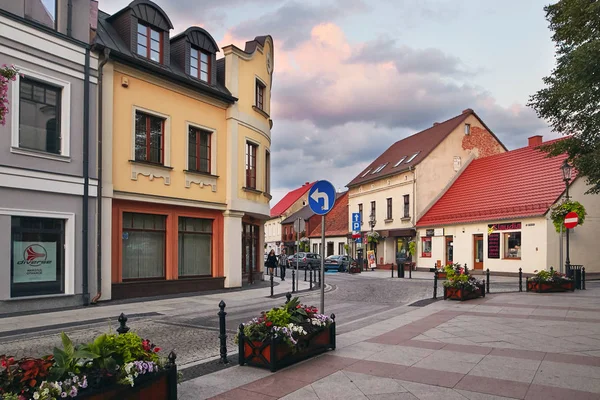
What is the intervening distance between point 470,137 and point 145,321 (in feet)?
111

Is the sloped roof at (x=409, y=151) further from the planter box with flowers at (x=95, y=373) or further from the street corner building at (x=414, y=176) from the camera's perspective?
the planter box with flowers at (x=95, y=373)

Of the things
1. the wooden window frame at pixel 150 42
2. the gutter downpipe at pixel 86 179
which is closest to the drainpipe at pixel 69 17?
the gutter downpipe at pixel 86 179

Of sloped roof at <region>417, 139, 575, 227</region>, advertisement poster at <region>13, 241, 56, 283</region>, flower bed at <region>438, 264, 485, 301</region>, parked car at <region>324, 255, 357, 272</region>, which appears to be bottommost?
parked car at <region>324, 255, 357, 272</region>

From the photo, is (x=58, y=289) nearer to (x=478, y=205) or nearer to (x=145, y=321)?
(x=145, y=321)

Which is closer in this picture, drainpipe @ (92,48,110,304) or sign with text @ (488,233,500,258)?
drainpipe @ (92,48,110,304)

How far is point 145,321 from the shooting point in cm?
1205

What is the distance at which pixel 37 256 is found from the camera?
13.8m

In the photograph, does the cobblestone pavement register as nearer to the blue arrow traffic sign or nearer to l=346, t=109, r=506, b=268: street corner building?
the blue arrow traffic sign

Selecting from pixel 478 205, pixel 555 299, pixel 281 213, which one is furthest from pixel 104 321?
pixel 281 213

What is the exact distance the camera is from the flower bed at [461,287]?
1582 cm

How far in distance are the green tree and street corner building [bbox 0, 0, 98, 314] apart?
44.9 ft

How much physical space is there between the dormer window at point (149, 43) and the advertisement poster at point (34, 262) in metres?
7.51

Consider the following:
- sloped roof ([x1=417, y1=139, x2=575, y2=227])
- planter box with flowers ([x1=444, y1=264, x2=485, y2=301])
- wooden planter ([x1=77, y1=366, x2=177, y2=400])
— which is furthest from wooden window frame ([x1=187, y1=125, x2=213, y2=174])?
sloped roof ([x1=417, y1=139, x2=575, y2=227])

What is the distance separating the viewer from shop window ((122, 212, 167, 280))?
54.9 ft
